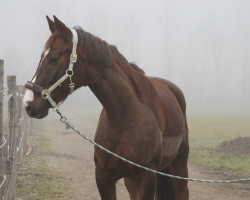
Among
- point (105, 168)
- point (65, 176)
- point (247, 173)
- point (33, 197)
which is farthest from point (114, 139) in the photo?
point (247, 173)

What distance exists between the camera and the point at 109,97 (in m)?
3.09

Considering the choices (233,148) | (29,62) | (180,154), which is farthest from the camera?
(29,62)

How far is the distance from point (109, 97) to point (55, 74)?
0.58 m

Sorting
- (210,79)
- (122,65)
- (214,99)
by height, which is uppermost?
(210,79)

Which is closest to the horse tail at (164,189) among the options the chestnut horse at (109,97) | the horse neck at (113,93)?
the chestnut horse at (109,97)

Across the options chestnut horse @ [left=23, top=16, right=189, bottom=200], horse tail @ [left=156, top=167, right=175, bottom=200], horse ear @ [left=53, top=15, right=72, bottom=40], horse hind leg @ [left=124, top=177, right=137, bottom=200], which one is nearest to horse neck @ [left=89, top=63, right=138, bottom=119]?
chestnut horse @ [left=23, top=16, right=189, bottom=200]

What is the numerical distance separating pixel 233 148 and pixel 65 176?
565 cm

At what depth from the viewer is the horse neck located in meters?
3.05

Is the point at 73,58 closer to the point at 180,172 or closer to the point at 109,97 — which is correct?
the point at 109,97

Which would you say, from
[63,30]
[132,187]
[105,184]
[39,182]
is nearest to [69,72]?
[63,30]

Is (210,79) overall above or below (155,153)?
above

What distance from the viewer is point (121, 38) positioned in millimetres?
73688

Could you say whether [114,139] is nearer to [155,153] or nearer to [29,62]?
[155,153]

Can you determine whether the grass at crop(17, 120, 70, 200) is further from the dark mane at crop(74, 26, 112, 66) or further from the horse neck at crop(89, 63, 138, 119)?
the dark mane at crop(74, 26, 112, 66)
